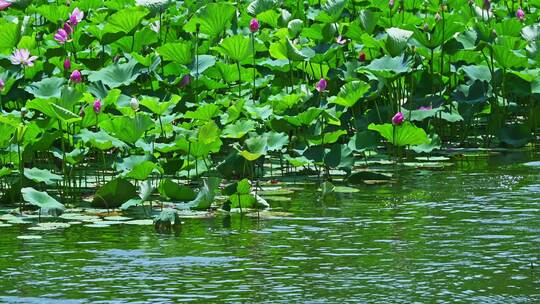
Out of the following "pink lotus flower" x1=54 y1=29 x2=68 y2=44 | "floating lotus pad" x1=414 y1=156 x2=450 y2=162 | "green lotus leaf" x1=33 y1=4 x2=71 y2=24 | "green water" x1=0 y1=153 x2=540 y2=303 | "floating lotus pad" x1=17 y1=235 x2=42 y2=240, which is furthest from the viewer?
"green lotus leaf" x1=33 y1=4 x2=71 y2=24

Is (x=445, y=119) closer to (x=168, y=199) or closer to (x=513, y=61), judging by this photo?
(x=513, y=61)

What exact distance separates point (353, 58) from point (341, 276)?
13.2 feet

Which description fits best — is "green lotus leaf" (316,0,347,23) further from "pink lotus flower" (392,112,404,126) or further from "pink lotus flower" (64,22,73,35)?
"pink lotus flower" (392,112,404,126)

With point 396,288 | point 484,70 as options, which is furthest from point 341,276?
point 484,70

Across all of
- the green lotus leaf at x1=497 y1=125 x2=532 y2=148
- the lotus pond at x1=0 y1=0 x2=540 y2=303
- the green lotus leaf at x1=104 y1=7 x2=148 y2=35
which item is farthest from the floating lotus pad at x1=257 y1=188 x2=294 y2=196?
the green lotus leaf at x1=497 y1=125 x2=532 y2=148

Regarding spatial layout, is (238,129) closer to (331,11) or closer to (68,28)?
(68,28)

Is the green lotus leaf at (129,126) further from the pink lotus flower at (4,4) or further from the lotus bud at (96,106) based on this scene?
the pink lotus flower at (4,4)

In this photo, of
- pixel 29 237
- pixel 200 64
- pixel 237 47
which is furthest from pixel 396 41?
pixel 29 237

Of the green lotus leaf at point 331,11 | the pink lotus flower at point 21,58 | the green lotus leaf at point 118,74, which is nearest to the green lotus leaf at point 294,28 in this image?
the green lotus leaf at point 331,11

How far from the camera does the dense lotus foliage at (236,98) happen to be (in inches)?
220

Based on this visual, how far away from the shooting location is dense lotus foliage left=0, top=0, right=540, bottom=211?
18.3 feet

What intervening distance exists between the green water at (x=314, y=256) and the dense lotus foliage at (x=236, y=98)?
0.37 metres

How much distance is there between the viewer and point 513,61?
732 centimetres

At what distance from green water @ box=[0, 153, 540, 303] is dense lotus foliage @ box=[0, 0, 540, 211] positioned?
366mm
